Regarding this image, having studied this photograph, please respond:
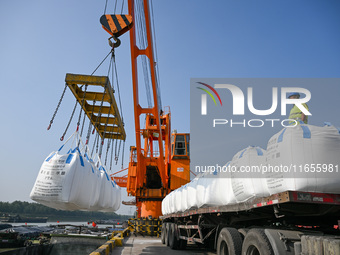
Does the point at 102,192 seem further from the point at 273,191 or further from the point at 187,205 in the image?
the point at 273,191

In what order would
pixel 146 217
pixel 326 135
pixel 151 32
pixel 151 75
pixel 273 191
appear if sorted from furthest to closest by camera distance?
pixel 146 217 → pixel 151 75 → pixel 151 32 → pixel 273 191 → pixel 326 135

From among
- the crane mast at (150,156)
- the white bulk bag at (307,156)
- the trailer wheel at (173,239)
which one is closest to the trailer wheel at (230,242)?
the white bulk bag at (307,156)

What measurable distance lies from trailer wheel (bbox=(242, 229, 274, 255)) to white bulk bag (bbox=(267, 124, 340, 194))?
0.77m

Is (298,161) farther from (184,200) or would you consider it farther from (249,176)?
(184,200)

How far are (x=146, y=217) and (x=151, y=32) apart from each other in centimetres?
1050

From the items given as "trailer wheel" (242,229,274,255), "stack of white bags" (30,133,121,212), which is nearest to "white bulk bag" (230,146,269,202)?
"trailer wheel" (242,229,274,255)

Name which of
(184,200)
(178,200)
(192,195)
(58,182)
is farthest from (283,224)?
(178,200)

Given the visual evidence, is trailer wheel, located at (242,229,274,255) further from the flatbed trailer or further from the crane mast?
the crane mast

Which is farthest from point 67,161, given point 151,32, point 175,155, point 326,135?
point 175,155

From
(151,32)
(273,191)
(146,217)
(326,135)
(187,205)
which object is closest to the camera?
(326,135)

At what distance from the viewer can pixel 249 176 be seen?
4.22 m

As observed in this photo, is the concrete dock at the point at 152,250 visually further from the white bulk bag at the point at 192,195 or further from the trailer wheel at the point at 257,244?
the trailer wheel at the point at 257,244

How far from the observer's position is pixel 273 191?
369cm

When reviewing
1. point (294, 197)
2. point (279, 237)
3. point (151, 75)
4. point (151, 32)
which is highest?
point (151, 32)
